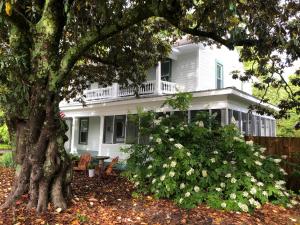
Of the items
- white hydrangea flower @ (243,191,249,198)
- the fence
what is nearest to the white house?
the fence

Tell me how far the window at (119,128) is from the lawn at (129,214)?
12.0m

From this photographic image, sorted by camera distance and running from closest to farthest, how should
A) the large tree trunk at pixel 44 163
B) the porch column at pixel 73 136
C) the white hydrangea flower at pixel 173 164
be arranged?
the large tree trunk at pixel 44 163
the white hydrangea flower at pixel 173 164
the porch column at pixel 73 136

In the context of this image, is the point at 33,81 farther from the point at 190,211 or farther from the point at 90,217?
the point at 190,211

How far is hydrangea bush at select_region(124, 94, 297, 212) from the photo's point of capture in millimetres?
7523

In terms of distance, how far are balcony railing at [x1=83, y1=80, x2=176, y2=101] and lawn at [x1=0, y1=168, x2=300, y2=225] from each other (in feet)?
31.5

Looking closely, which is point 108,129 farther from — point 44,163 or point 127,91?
point 44,163

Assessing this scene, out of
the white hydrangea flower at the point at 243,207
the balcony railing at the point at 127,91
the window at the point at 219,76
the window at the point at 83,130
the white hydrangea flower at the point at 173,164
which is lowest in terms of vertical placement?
the white hydrangea flower at the point at 243,207

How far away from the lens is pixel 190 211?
6.89 m

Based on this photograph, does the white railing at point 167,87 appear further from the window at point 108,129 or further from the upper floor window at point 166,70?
the window at point 108,129

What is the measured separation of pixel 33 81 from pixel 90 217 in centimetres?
312

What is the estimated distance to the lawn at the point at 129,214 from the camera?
599 cm

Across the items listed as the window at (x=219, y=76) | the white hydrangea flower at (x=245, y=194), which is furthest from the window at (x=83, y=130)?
the white hydrangea flower at (x=245, y=194)

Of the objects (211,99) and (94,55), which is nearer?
(94,55)

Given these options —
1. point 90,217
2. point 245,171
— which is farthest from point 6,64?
point 245,171
